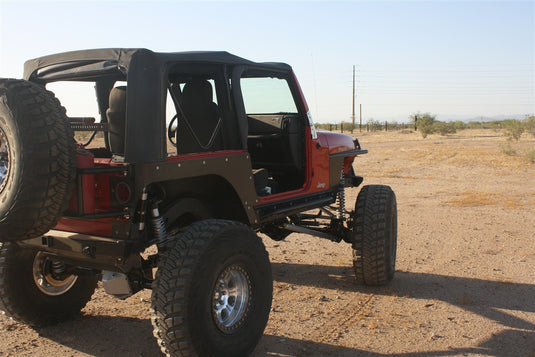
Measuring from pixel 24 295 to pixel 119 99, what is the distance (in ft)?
6.22

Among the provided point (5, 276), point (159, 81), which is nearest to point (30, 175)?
point (159, 81)

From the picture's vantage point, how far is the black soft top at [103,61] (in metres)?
3.33

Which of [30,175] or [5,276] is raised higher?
[30,175]

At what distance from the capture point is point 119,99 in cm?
350

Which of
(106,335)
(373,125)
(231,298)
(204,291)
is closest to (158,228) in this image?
(204,291)

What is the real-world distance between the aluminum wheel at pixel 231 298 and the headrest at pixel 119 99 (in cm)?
133

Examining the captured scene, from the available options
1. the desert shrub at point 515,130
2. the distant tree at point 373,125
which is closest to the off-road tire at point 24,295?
the desert shrub at point 515,130

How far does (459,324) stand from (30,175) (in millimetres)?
3522

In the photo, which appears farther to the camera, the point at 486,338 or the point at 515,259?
the point at 515,259

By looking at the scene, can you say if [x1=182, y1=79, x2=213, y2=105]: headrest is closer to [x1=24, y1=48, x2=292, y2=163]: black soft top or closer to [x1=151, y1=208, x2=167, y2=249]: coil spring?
[x1=24, y1=48, x2=292, y2=163]: black soft top

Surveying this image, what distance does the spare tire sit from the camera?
284 centimetres

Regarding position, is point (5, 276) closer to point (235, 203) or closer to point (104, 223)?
point (104, 223)

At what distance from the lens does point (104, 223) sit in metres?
3.52

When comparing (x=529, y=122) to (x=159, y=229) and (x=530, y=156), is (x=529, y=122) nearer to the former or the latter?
(x=530, y=156)
